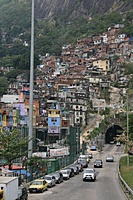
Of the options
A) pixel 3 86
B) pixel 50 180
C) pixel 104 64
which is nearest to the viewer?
pixel 50 180

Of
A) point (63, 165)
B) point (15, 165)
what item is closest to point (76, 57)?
point (63, 165)

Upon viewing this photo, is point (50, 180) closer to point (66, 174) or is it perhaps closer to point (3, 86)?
point (66, 174)

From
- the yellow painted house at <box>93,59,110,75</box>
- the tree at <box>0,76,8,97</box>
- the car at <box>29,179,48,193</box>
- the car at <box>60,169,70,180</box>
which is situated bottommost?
the car at <box>60,169,70,180</box>

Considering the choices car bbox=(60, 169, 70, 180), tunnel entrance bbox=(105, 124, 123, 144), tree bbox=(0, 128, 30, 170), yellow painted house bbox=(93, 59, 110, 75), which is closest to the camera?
tree bbox=(0, 128, 30, 170)

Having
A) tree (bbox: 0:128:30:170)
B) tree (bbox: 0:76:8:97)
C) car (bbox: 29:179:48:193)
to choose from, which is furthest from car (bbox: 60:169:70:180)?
tree (bbox: 0:76:8:97)

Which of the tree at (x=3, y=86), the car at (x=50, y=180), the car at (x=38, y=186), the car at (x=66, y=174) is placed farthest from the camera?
the tree at (x=3, y=86)

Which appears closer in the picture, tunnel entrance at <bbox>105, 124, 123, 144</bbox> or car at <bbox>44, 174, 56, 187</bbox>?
car at <bbox>44, 174, 56, 187</bbox>

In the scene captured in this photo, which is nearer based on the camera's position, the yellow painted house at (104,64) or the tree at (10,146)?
the tree at (10,146)

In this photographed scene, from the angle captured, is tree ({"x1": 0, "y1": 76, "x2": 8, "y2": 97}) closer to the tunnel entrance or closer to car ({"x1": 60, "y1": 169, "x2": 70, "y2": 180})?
the tunnel entrance

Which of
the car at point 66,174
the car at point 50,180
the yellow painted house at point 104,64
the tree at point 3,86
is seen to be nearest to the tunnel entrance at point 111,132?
the tree at point 3,86

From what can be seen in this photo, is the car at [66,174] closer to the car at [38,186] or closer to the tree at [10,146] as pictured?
the car at [38,186]

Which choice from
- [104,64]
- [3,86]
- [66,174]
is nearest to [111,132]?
[3,86]

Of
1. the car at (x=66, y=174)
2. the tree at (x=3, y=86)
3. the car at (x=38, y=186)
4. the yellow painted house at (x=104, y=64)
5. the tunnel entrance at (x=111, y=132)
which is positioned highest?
the yellow painted house at (x=104, y=64)
